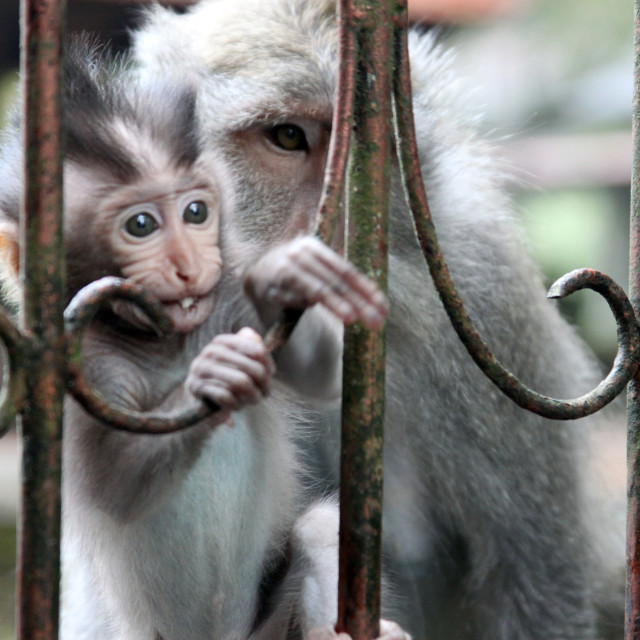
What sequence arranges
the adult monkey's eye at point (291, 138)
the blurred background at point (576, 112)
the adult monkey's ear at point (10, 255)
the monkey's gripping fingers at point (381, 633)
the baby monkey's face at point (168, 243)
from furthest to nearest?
the blurred background at point (576, 112)
the adult monkey's eye at point (291, 138)
the adult monkey's ear at point (10, 255)
the baby monkey's face at point (168, 243)
the monkey's gripping fingers at point (381, 633)

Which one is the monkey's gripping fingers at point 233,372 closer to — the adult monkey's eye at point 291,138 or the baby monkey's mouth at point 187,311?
the baby monkey's mouth at point 187,311

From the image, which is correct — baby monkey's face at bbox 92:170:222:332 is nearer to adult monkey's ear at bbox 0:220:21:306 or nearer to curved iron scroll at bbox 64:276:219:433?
adult monkey's ear at bbox 0:220:21:306

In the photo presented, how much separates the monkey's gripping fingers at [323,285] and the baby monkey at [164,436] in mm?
197

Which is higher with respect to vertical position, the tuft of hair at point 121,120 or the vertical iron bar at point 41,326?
the tuft of hair at point 121,120

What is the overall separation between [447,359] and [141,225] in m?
1.10

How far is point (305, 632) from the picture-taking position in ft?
4.99

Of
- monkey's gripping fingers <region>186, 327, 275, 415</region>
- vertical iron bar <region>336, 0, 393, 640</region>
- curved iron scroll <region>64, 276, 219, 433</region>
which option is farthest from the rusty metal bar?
curved iron scroll <region>64, 276, 219, 433</region>

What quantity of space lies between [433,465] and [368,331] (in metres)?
1.54

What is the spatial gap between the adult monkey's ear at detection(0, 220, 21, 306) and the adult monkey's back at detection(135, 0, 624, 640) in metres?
0.47

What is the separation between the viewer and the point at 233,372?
1.02 m

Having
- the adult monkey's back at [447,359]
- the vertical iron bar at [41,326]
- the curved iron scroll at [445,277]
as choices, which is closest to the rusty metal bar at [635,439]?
the curved iron scroll at [445,277]

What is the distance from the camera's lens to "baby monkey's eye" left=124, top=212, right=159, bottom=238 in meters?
1.43

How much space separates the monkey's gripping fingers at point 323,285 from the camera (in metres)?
0.90

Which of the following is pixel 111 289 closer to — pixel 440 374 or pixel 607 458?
pixel 440 374
